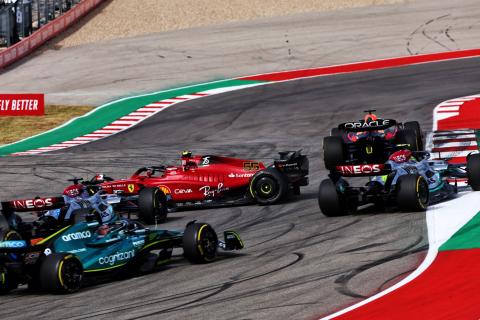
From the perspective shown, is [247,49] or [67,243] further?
[247,49]

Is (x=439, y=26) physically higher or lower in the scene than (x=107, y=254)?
higher

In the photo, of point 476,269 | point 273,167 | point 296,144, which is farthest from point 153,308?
point 296,144

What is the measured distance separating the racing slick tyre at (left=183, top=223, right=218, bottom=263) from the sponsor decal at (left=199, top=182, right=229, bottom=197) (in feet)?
21.4

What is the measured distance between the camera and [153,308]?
515 inches

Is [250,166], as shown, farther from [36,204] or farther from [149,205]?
[36,204]

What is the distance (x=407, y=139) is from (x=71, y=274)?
10.3m

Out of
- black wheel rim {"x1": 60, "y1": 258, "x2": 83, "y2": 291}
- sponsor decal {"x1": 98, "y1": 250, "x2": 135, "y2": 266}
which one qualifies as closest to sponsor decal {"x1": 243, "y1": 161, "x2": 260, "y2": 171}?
sponsor decal {"x1": 98, "y1": 250, "x2": 135, "y2": 266}

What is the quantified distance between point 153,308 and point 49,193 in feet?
42.0

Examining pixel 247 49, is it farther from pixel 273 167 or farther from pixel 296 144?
pixel 273 167

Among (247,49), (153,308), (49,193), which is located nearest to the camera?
(153,308)

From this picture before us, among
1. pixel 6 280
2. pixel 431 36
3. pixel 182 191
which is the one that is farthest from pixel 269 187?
pixel 431 36

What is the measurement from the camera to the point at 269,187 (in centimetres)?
2188

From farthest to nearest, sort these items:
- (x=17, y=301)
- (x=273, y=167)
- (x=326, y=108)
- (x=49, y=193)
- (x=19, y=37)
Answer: (x=19, y=37) → (x=326, y=108) → (x=49, y=193) → (x=273, y=167) → (x=17, y=301)

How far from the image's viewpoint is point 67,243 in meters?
15.0
